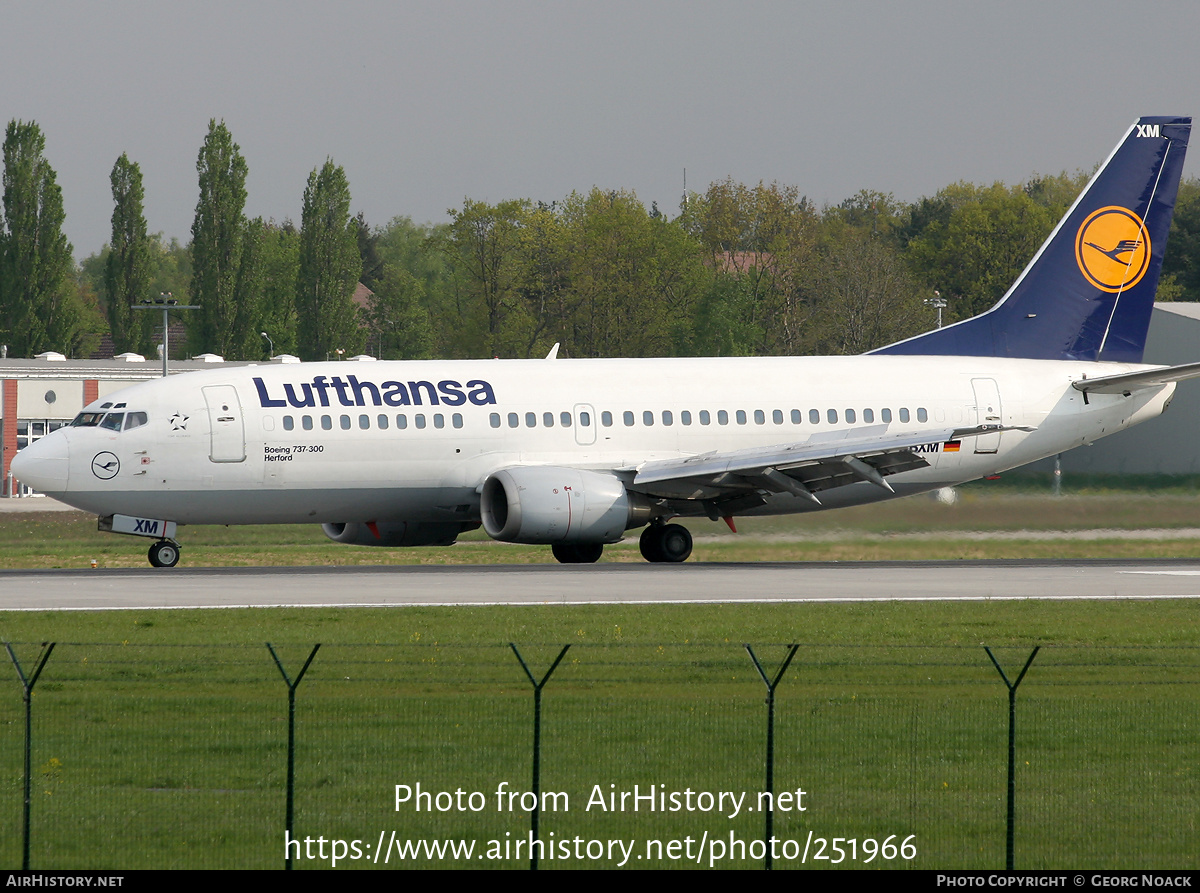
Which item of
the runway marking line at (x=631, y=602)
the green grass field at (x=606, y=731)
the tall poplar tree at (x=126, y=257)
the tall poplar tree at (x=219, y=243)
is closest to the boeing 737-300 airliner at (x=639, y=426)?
the runway marking line at (x=631, y=602)

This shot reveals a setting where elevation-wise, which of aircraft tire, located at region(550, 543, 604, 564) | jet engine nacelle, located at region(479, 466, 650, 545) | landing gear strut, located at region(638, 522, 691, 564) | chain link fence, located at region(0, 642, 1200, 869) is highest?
jet engine nacelle, located at region(479, 466, 650, 545)

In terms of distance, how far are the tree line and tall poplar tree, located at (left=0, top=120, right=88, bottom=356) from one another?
0.09 m

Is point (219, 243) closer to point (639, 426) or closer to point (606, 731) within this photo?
point (639, 426)

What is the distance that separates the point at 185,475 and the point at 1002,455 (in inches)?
730

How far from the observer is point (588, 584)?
30516mm

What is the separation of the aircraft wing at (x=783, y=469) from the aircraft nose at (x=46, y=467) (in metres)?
11.5

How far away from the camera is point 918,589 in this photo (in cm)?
2977

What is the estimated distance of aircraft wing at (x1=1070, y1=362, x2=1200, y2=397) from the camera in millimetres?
36250

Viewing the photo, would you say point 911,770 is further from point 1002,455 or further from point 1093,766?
point 1002,455

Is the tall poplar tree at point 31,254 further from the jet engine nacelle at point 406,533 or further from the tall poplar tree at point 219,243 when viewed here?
the jet engine nacelle at point 406,533

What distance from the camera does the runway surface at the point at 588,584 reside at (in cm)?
2756

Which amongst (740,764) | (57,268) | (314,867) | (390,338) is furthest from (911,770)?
(390,338)

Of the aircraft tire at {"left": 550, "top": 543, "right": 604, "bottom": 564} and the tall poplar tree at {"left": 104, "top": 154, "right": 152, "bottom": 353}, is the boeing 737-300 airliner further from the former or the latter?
the tall poplar tree at {"left": 104, "top": 154, "right": 152, "bottom": 353}

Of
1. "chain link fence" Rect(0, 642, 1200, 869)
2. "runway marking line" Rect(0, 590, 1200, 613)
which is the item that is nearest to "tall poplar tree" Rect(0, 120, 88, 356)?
"runway marking line" Rect(0, 590, 1200, 613)
